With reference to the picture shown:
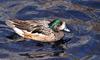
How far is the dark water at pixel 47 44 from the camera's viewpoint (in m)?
11.6

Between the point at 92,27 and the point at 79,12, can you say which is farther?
the point at 79,12

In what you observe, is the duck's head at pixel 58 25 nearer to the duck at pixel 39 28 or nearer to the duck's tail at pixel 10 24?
the duck at pixel 39 28

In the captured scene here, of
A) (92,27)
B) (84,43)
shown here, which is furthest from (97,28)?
(84,43)

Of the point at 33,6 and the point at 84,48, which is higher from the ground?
the point at 33,6

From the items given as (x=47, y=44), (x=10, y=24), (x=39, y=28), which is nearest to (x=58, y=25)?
(x=39, y=28)

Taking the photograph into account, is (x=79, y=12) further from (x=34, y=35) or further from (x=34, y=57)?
(x=34, y=57)

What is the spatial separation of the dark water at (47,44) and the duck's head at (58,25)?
24 cm

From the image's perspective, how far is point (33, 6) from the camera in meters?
14.7

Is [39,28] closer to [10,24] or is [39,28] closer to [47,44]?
[47,44]

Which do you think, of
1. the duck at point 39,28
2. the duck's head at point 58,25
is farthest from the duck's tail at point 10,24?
the duck's head at point 58,25

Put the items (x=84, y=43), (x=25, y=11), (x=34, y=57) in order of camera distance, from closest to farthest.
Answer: (x=34, y=57), (x=84, y=43), (x=25, y=11)

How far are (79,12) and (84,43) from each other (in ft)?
7.22

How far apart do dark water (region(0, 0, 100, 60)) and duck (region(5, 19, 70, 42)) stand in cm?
20

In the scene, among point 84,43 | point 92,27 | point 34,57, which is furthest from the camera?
point 92,27
